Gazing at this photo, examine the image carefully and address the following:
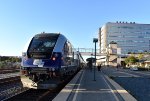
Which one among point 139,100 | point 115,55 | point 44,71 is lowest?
point 139,100

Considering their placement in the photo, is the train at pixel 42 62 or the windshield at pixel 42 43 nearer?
the train at pixel 42 62

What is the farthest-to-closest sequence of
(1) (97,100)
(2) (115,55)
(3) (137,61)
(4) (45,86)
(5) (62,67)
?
1. (2) (115,55)
2. (3) (137,61)
3. (5) (62,67)
4. (4) (45,86)
5. (1) (97,100)

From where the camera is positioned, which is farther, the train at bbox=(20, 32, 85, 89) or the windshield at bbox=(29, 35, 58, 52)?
the windshield at bbox=(29, 35, 58, 52)

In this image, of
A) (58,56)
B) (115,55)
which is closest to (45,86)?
(58,56)

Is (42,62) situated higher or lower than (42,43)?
lower

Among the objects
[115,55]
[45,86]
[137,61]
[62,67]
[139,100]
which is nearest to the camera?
[139,100]

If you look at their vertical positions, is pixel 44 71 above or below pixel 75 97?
above

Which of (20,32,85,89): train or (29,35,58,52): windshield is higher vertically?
(29,35,58,52): windshield

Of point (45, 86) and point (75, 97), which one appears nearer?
point (75, 97)

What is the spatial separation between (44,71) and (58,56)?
3.77ft

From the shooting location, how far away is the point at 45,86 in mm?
18969

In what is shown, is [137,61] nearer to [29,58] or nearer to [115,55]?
[115,55]

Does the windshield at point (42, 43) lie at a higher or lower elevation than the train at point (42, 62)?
higher

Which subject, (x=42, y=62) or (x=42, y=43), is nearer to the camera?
(x=42, y=62)
